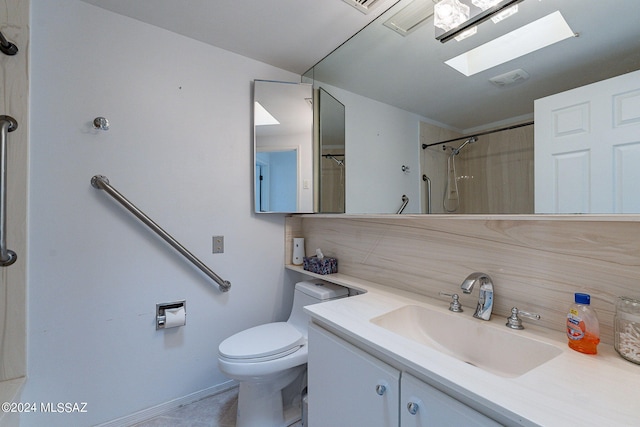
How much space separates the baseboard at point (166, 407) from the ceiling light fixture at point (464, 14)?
2.23 m

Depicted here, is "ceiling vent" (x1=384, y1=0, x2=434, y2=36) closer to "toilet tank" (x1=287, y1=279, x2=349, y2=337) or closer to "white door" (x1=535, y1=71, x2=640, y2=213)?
"white door" (x1=535, y1=71, x2=640, y2=213)

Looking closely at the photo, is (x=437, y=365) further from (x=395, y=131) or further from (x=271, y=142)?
(x=271, y=142)

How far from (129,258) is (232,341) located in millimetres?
698

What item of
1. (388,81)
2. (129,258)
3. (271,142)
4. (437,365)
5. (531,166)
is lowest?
(437,365)

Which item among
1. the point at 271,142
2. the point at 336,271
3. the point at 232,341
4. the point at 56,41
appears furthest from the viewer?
the point at 271,142

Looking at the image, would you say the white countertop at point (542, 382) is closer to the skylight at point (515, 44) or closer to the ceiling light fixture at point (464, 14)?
the skylight at point (515, 44)

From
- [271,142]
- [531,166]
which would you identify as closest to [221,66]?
[271,142]

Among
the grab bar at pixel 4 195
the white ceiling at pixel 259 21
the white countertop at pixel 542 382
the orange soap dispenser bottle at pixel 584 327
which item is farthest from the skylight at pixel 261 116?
the orange soap dispenser bottle at pixel 584 327

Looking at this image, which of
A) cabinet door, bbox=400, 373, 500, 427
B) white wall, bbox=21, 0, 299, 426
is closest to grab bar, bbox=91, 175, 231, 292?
white wall, bbox=21, 0, 299, 426

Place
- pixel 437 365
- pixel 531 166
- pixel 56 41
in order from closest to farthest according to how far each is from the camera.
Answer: pixel 437 365 → pixel 531 166 → pixel 56 41

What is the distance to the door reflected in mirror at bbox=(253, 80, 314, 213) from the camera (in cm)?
177

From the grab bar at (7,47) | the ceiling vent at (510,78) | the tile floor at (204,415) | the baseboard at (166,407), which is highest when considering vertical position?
the grab bar at (7,47)

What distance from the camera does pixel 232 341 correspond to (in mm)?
1376

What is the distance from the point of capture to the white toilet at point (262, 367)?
4.08ft
